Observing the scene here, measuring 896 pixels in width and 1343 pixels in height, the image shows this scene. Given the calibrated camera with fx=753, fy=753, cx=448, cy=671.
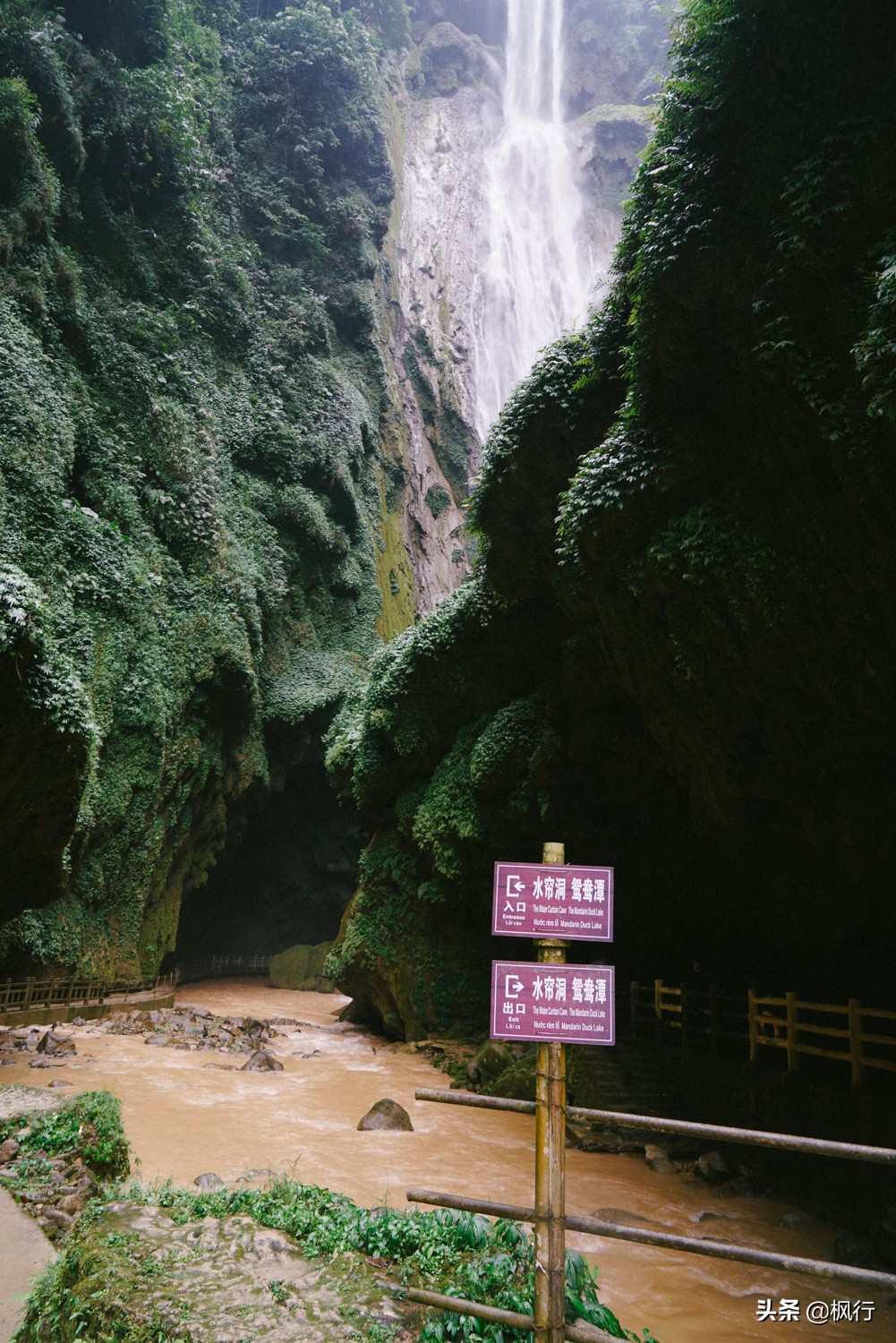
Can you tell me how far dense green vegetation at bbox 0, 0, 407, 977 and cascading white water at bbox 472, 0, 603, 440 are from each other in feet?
36.9

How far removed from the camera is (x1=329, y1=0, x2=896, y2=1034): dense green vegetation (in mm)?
5723

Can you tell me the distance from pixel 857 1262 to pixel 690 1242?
3.93 meters

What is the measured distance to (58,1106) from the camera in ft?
19.3

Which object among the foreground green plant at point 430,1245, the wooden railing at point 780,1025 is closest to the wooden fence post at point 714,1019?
the wooden railing at point 780,1025

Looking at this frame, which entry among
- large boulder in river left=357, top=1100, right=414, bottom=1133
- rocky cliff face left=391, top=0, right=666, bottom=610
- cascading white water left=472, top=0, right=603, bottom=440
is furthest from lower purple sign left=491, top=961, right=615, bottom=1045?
cascading white water left=472, top=0, right=603, bottom=440

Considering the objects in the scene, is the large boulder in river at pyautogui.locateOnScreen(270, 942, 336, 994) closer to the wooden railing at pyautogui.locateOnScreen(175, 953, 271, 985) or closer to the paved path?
the wooden railing at pyautogui.locateOnScreen(175, 953, 271, 985)

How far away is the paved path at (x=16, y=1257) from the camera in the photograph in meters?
3.45

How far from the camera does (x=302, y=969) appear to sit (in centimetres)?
2453

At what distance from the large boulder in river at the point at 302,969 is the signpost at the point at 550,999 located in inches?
884

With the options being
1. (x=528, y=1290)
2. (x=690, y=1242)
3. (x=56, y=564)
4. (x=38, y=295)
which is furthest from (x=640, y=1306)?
(x=38, y=295)

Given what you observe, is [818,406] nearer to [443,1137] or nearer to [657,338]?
[657,338]

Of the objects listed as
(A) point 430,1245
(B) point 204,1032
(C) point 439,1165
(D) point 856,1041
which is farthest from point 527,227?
(A) point 430,1245

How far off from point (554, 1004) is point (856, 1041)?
16.9 ft

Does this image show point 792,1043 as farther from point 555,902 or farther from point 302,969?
point 302,969
